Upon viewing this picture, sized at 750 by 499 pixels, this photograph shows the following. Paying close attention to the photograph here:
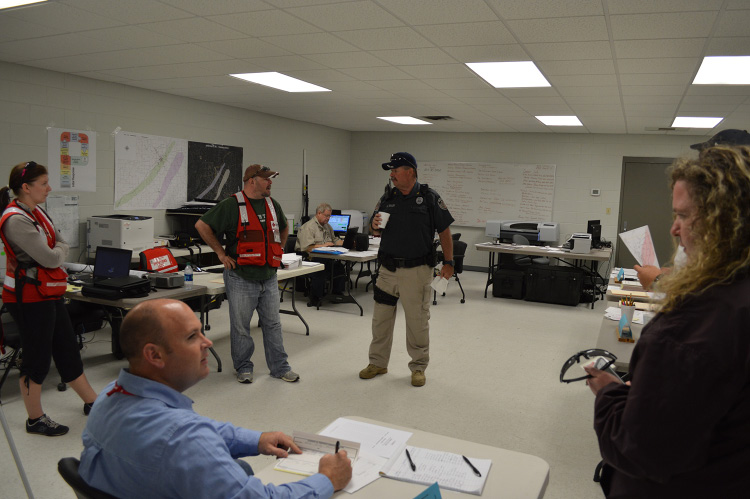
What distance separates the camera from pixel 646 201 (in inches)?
365

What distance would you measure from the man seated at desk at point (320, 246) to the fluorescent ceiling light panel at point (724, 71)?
4.16 meters

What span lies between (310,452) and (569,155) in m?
8.96

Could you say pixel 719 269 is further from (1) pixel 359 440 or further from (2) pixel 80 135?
(2) pixel 80 135

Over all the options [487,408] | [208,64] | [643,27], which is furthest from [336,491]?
[208,64]

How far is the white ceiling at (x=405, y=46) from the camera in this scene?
326cm

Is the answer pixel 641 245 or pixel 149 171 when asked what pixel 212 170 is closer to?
pixel 149 171

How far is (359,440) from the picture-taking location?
1634 millimetres

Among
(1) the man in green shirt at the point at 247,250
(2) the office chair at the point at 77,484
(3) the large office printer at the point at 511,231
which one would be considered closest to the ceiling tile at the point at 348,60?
(1) the man in green shirt at the point at 247,250

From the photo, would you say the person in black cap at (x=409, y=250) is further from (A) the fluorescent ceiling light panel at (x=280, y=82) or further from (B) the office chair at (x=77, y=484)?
(B) the office chair at (x=77, y=484)

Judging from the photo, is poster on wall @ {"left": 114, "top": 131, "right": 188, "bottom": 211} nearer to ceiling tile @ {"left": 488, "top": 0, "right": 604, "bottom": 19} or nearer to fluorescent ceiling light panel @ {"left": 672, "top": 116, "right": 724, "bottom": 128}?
ceiling tile @ {"left": 488, "top": 0, "right": 604, "bottom": 19}

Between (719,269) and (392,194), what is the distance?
10.6 ft

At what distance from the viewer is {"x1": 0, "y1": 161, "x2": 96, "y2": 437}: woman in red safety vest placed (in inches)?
121

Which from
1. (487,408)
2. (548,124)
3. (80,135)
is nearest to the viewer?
(487,408)

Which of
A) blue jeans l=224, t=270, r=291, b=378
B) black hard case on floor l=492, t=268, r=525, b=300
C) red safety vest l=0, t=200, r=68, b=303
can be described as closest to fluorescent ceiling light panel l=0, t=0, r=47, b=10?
red safety vest l=0, t=200, r=68, b=303
